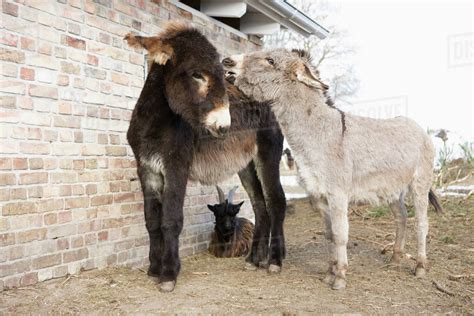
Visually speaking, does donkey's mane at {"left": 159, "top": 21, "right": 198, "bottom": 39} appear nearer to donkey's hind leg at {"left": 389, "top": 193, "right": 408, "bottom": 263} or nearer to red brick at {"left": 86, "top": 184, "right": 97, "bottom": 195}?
red brick at {"left": 86, "top": 184, "right": 97, "bottom": 195}

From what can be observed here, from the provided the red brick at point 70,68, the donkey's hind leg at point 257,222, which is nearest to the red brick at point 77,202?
the red brick at point 70,68

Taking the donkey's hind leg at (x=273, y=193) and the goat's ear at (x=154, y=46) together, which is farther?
the donkey's hind leg at (x=273, y=193)

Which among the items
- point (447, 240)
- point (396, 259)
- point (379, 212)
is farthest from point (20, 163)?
point (379, 212)

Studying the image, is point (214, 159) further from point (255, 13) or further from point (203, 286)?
point (255, 13)

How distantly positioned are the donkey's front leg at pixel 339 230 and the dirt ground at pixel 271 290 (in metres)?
0.12

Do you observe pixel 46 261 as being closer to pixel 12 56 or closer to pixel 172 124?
pixel 172 124

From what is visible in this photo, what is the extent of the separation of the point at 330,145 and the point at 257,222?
151 centimetres

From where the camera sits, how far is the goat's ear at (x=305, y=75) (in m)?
Result: 4.27

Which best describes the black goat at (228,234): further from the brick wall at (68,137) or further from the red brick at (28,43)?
the red brick at (28,43)

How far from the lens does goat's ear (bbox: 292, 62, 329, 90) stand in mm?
4270

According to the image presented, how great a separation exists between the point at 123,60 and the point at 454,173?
9.43 meters

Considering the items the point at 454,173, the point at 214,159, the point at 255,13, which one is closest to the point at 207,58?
the point at 214,159

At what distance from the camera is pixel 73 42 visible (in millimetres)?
4379

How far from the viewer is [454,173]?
37.7 ft
